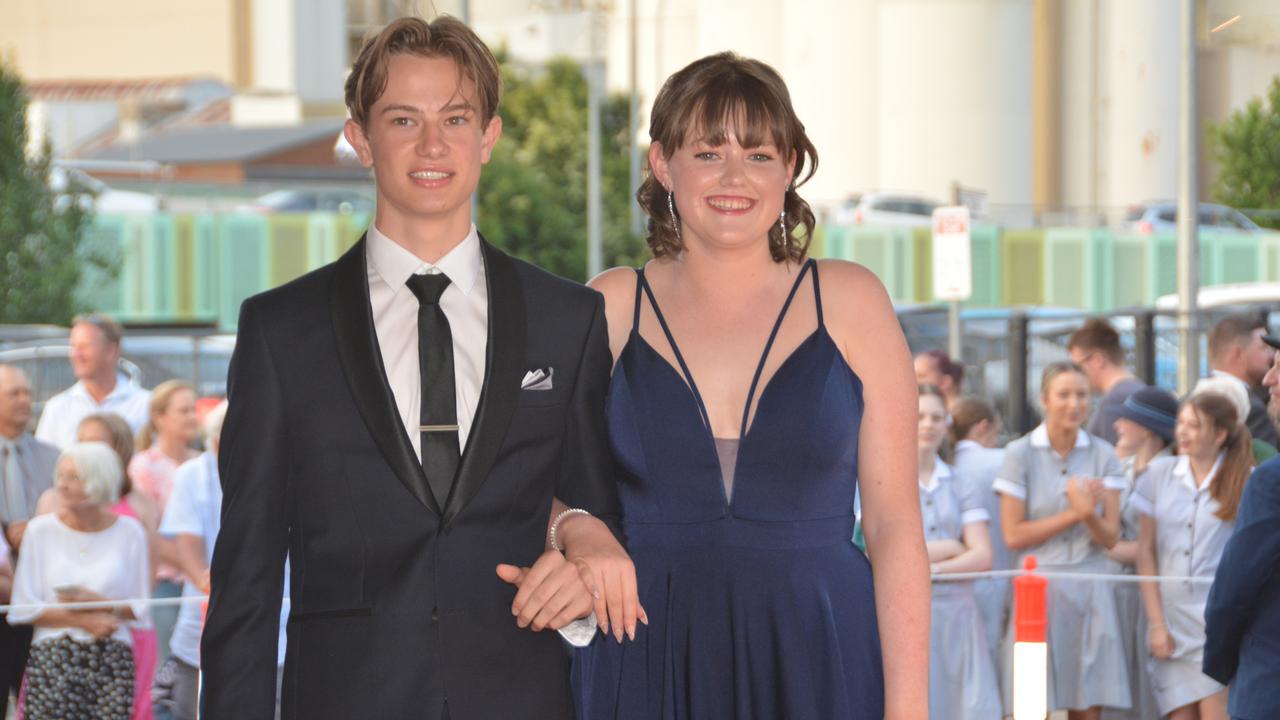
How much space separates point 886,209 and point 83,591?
127 ft

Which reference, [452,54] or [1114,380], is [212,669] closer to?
[452,54]

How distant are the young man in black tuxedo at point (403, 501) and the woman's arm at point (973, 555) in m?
5.21

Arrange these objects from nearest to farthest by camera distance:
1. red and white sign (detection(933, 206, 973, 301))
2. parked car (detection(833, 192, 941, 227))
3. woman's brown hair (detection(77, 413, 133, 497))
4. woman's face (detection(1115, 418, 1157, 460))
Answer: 1. woman's brown hair (detection(77, 413, 133, 497))
2. woman's face (detection(1115, 418, 1157, 460))
3. red and white sign (detection(933, 206, 973, 301))
4. parked car (detection(833, 192, 941, 227))

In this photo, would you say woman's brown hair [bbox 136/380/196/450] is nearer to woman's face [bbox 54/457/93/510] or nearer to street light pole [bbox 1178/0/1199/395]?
woman's face [bbox 54/457/93/510]

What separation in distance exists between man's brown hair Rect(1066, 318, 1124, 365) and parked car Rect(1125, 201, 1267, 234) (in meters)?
17.6

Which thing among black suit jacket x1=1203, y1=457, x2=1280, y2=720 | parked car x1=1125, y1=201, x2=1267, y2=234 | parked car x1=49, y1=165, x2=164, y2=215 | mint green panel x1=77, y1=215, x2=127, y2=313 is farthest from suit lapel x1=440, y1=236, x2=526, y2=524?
mint green panel x1=77, y1=215, x2=127, y2=313

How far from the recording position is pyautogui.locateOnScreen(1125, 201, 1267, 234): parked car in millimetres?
29934

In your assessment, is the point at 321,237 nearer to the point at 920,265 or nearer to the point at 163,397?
the point at 920,265

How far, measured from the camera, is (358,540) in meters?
3.05

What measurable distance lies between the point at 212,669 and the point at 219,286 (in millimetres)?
33758

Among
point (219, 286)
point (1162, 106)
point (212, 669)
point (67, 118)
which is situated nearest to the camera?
point (212, 669)

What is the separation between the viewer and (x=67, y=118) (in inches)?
2591

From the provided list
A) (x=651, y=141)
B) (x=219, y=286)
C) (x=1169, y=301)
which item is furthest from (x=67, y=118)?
(x=651, y=141)

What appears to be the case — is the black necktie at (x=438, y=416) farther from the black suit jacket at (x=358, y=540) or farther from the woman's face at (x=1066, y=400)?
the woman's face at (x=1066, y=400)
